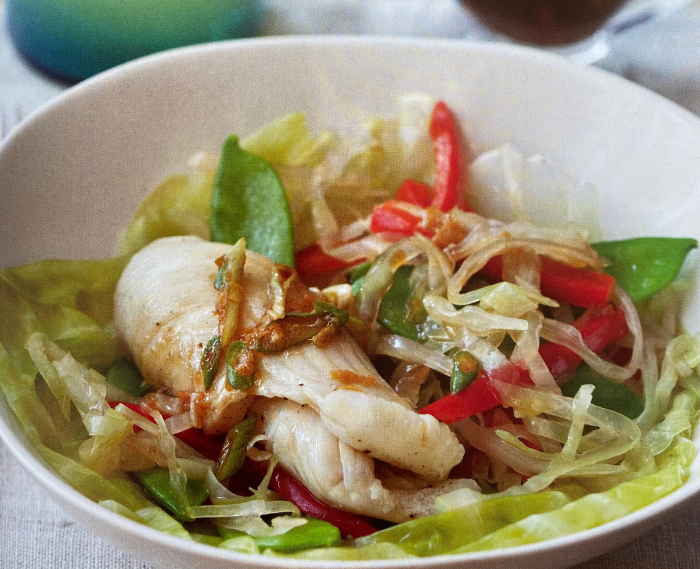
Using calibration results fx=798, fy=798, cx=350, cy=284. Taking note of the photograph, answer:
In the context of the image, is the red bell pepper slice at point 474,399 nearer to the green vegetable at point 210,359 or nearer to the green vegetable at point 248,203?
the green vegetable at point 210,359

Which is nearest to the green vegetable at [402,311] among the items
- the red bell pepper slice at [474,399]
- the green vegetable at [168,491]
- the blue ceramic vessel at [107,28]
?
the red bell pepper slice at [474,399]

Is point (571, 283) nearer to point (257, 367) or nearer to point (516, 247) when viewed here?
point (516, 247)

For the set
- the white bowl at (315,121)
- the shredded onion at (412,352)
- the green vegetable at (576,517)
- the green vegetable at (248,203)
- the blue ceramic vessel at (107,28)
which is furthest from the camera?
the blue ceramic vessel at (107,28)

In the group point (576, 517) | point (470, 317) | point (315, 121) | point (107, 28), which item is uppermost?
point (107, 28)

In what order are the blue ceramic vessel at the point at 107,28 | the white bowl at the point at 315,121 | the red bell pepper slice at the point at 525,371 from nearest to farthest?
the red bell pepper slice at the point at 525,371 → the white bowl at the point at 315,121 → the blue ceramic vessel at the point at 107,28

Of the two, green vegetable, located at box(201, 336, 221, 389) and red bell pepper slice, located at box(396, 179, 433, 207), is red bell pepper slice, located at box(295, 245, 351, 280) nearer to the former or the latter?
red bell pepper slice, located at box(396, 179, 433, 207)

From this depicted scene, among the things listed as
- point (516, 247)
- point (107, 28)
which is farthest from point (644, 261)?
point (107, 28)

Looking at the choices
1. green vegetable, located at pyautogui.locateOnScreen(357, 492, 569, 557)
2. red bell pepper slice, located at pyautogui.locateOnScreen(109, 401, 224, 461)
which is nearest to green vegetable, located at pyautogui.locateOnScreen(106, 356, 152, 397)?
red bell pepper slice, located at pyautogui.locateOnScreen(109, 401, 224, 461)
